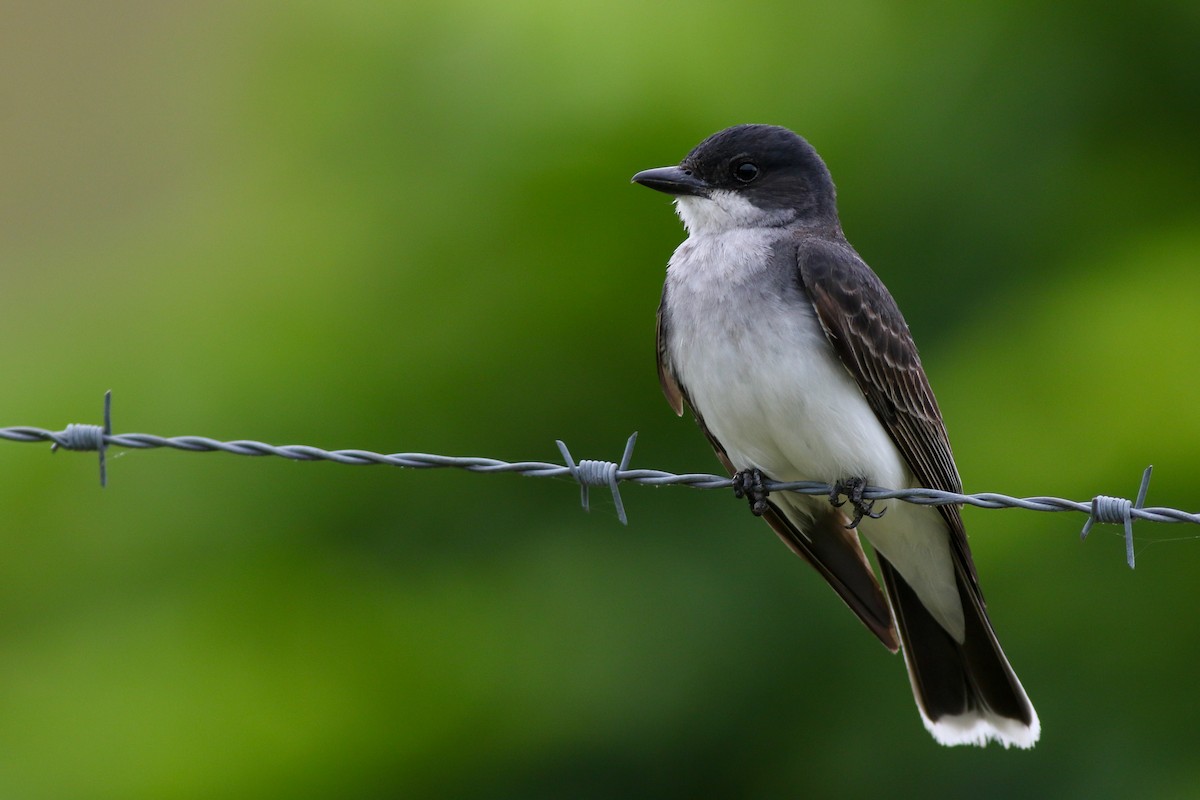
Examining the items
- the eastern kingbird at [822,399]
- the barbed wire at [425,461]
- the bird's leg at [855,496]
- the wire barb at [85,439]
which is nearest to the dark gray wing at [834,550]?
the eastern kingbird at [822,399]

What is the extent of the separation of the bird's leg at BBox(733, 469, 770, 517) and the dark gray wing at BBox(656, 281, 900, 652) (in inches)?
4.6

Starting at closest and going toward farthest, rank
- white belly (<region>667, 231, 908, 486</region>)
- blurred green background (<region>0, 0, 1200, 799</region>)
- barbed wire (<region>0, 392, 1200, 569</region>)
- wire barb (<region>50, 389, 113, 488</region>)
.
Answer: barbed wire (<region>0, 392, 1200, 569</region>), wire barb (<region>50, 389, 113, 488</region>), white belly (<region>667, 231, 908, 486</region>), blurred green background (<region>0, 0, 1200, 799</region>)

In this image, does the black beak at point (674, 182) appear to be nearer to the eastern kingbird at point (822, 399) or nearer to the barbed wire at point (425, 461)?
the eastern kingbird at point (822, 399)

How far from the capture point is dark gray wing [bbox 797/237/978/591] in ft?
13.3

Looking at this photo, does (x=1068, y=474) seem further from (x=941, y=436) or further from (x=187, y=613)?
(x=187, y=613)

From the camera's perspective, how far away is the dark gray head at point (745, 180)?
455 centimetres

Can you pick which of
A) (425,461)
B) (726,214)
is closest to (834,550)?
(726,214)

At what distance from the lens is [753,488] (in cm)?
424

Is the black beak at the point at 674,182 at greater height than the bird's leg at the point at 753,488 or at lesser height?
greater

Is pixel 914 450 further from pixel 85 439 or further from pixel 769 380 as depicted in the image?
pixel 85 439

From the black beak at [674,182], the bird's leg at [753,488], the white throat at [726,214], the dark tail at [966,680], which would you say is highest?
the black beak at [674,182]

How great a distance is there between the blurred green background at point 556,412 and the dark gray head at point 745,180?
5.09 ft

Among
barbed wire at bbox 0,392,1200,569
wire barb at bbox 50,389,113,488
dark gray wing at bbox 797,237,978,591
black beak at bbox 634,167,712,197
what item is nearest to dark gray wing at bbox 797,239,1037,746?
dark gray wing at bbox 797,237,978,591

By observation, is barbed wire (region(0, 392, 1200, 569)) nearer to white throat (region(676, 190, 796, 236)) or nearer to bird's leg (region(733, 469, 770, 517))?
bird's leg (region(733, 469, 770, 517))
